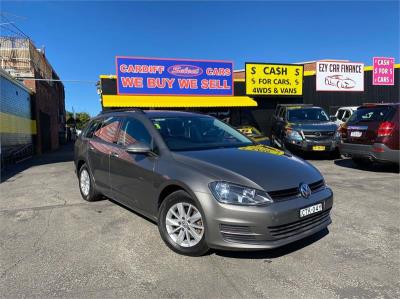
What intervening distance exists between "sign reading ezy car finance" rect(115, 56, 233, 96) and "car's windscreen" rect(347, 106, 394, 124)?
10065 millimetres

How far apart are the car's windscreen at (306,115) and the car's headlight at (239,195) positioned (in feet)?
35.6

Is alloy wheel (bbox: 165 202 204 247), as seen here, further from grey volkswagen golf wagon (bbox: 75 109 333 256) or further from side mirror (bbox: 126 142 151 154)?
side mirror (bbox: 126 142 151 154)

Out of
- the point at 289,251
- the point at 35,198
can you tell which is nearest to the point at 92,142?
the point at 35,198

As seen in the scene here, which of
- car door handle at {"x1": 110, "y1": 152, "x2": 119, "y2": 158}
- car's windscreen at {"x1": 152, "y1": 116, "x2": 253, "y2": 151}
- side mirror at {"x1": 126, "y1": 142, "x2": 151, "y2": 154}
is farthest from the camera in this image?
car door handle at {"x1": 110, "y1": 152, "x2": 119, "y2": 158}

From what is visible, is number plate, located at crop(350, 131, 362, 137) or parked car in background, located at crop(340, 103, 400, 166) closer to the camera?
parked car in background, located at crop(340, 103, 400, 166)

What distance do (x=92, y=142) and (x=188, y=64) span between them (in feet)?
42.7

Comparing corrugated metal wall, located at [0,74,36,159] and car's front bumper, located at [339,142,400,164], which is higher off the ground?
corrugated metal wall, located at [0,74,36,159]

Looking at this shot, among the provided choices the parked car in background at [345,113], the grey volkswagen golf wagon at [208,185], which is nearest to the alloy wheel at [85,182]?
the grey volkswagen golf wagon at [208,185]

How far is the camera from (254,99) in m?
20.9

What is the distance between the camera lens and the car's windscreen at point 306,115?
1418 cm

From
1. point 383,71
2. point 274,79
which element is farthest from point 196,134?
point 383,71

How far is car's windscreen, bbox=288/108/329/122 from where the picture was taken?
46.5 ft

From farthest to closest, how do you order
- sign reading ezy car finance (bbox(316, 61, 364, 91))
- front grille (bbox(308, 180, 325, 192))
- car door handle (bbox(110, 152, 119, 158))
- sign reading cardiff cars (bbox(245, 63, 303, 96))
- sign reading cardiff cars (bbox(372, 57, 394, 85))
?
1. sign reading cardiff cars (bbox(372, 57, 394, 85))
2. sign reading ezy car finance (bbox(316, 61, 364, 91))
3. sign reading cardiff cars (bbox(245, 63, 303, 96))
4. car door handle (bbox(110, 152, 119, 158))
5. front grille (bbox(308, 180, 325, 192))

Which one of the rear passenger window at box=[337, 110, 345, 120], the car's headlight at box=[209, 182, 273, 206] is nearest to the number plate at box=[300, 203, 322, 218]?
the car's headlight at box=[209, 182, 273, 206]
